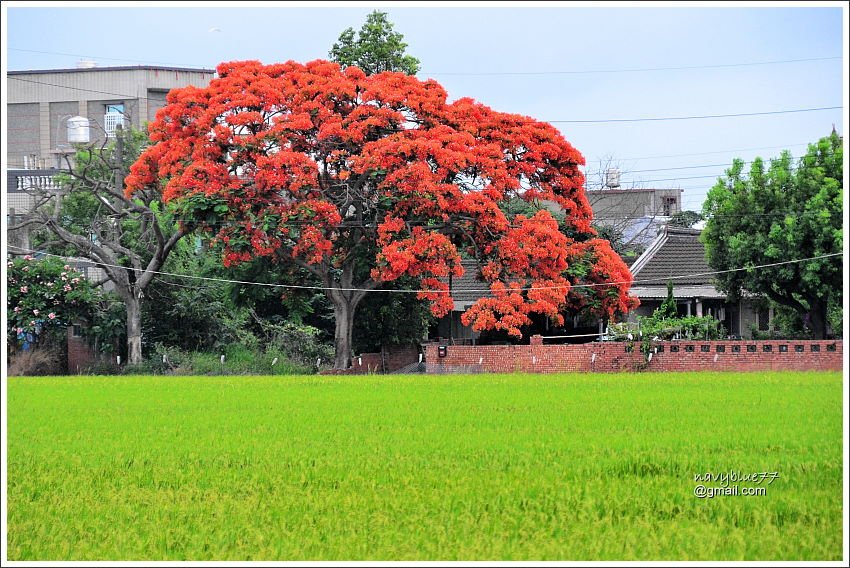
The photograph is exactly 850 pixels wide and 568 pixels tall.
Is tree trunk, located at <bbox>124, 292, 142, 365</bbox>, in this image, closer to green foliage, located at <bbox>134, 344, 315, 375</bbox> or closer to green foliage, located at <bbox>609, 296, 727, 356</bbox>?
green foliage, located at <bbox>134, 344, 315, 375</bbox>

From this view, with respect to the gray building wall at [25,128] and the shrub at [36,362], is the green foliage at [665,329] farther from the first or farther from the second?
the gray building wall at [25,128]

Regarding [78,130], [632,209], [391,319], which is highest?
[78,130]

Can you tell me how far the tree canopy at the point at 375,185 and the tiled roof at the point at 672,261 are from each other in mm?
6224

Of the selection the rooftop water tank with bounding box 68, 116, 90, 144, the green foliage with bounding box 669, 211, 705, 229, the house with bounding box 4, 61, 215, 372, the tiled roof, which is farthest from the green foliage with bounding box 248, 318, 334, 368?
the green foliage with bounding box 669, 211, 705, 229

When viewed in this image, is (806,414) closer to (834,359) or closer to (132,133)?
(834,359)

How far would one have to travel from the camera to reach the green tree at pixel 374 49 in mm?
31875

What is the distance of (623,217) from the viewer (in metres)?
44.9

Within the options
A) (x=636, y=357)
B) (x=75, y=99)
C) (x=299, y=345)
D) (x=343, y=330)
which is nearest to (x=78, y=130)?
(x=75, y=99)

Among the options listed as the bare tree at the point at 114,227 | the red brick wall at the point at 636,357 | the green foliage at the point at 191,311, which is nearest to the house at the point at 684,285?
the red brick wall at the point at 636,357

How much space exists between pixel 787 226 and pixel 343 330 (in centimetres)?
996

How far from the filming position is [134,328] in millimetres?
29906

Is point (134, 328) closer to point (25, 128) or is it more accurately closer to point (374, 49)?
point (374, 49)

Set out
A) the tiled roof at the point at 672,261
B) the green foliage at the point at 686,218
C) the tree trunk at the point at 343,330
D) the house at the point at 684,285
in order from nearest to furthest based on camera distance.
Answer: the tree trunk at the point at 343,330
the house at the point at 684,285
the tiled roof at the point at 672,261
the green foliage at the point at 686,218

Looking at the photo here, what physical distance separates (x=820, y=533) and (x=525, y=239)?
1814 cm
